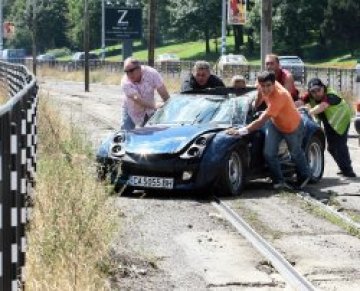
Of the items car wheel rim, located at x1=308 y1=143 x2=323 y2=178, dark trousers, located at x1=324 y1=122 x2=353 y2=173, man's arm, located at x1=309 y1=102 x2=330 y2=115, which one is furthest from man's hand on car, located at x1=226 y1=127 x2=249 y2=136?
dark trousers, located at x1=324 y1=122 x2=353 y2=173

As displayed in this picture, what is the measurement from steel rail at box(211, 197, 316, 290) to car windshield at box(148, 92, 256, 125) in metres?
1.58

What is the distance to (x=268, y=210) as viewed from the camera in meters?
10.5

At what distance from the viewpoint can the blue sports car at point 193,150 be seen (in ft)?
36.6

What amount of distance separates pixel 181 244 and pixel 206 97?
4.41 meters

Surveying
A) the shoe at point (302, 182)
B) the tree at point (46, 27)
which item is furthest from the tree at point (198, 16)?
the shoe at point (302, 182)

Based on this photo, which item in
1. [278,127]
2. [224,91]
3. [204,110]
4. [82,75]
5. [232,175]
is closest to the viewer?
[232,175]

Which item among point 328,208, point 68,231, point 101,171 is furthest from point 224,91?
point 68,231

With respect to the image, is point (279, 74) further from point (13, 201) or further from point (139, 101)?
point (13, 201)

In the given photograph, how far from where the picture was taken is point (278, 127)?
39.6ft

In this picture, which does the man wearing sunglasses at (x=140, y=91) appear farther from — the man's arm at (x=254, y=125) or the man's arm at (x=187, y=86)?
the man's arm at (x=254, y=125)

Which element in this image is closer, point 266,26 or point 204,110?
point 204,110

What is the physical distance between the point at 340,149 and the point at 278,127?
1.92 metres

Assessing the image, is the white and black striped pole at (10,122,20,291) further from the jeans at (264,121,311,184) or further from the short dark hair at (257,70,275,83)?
the jeans at (264,121,311,184)

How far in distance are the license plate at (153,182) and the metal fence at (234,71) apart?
19.8 m
